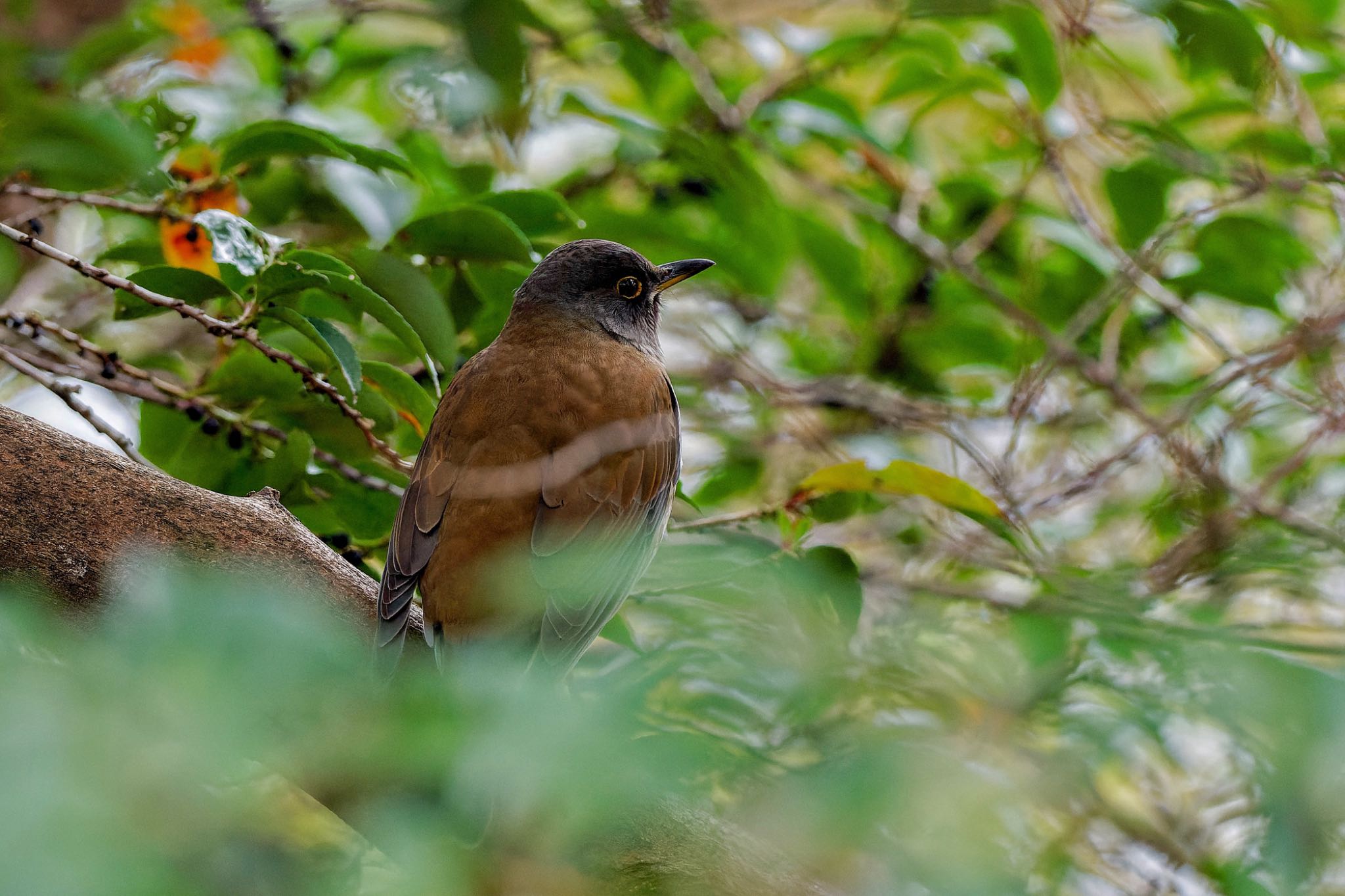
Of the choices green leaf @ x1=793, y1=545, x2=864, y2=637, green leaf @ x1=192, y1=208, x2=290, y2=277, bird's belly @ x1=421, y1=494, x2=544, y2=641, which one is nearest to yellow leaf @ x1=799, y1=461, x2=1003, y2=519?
green leaf @ x1=793, y1=545, x2=864, y2=637

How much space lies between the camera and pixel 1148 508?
361 centimetres

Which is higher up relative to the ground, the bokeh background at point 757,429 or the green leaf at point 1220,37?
the green leaf at point 1220,37

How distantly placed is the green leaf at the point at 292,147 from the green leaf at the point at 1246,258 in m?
2.51

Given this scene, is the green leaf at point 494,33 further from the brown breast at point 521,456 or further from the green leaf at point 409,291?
the green leaf at point 409,291

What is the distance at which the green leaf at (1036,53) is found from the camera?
11.5 feet

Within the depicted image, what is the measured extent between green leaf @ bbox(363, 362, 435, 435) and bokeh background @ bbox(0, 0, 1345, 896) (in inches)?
0.5

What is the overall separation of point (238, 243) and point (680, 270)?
4.82 ft

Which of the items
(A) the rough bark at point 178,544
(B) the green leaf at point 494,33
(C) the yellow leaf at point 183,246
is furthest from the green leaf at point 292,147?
(A) the rough bark at point 178,544

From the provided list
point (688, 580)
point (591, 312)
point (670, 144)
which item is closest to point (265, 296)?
point (688, 580)

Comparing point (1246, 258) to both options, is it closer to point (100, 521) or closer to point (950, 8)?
point (950, 8)

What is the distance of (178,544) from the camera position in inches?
75.0

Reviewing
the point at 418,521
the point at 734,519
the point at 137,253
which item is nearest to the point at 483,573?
the point at 418,521

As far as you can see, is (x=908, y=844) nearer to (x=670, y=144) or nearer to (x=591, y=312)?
(x=591, y=312)

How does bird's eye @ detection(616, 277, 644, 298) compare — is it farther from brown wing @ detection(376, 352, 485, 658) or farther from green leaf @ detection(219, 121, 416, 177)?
green leaf @ detection(219, 121, 416, 177)
